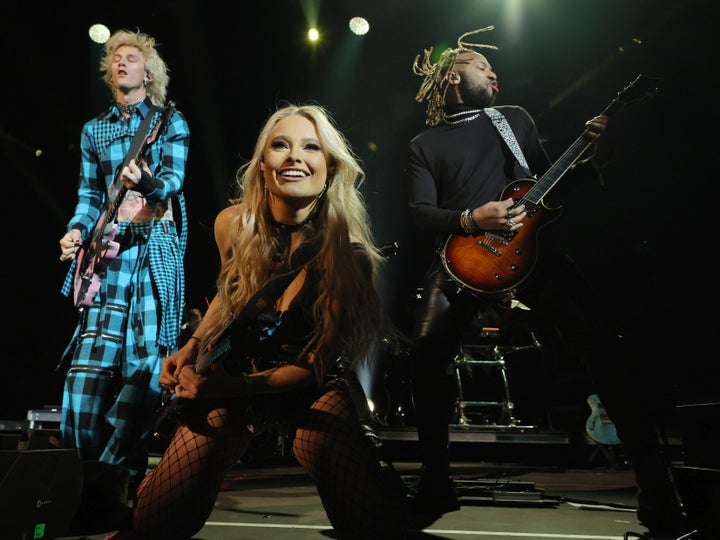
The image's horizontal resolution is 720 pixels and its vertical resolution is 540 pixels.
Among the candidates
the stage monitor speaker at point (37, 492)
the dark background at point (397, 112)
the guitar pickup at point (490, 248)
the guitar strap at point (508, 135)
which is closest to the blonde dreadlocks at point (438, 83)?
the guitar strap at point (508, 135)

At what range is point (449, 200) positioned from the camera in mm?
3295

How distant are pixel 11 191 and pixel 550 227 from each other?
7.62 meters

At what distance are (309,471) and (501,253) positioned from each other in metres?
1.54

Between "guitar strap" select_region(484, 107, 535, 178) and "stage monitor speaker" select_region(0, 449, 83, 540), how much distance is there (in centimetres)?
249

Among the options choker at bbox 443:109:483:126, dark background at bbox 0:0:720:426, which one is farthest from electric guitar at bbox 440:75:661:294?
dark background at bbox 0:0:720:426

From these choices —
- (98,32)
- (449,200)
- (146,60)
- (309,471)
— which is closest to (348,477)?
(309,471)

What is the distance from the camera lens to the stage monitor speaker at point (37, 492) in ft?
5.86

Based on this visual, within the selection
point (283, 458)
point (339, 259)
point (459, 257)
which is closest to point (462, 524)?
point (459, 257)

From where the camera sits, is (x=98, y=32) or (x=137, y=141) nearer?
(x=137, y=141)

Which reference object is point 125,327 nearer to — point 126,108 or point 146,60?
point 126,108

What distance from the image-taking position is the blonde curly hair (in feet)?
11.9

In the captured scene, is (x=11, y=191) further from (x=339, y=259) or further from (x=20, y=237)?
(x=339, y=259)

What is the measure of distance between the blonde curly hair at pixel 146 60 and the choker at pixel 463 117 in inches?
69.9

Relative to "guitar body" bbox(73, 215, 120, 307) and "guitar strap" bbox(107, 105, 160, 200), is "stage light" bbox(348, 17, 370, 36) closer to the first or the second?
"guitar strap" bbox(107, 105, 160, 200)
